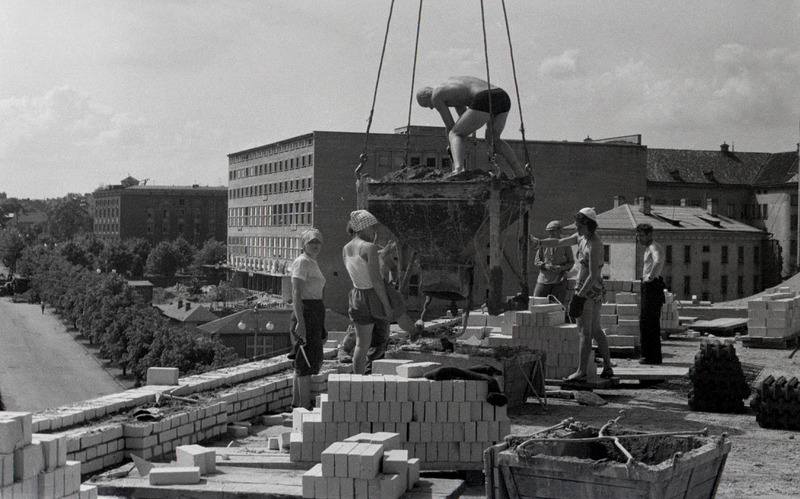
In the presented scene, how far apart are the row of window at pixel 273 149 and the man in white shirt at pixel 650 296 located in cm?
6015

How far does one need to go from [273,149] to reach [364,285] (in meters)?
78.0

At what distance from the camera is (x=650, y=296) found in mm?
14734

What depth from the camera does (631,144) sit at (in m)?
77.4

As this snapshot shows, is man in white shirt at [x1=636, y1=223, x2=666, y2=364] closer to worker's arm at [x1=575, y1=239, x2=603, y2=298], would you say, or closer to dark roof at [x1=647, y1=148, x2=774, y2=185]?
A: worker's arm at [x1=575, y1=239, x2=603, y2=298]

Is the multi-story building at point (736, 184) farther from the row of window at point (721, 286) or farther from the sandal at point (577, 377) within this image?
the sandal at point (577, 377)

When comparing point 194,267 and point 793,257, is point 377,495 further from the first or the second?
point 194,267

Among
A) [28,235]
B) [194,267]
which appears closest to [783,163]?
[194,267]

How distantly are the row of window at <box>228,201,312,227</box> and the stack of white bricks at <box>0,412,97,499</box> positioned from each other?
229 feet

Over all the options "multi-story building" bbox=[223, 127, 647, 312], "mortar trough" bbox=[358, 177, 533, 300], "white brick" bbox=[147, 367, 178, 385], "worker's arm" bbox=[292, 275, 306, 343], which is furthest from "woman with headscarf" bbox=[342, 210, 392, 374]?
"multi-story building" bbox=[223, 127, 647, 312]

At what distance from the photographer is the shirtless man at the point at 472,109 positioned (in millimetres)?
12648

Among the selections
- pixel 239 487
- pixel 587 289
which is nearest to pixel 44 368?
pixel 587 289

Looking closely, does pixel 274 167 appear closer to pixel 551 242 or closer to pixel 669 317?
pixel 669 317

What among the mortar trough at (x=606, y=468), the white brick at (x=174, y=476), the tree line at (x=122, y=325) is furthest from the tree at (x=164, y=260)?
the mortar trough at (x=606, y=468)

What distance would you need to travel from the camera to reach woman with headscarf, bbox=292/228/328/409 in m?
10.3
